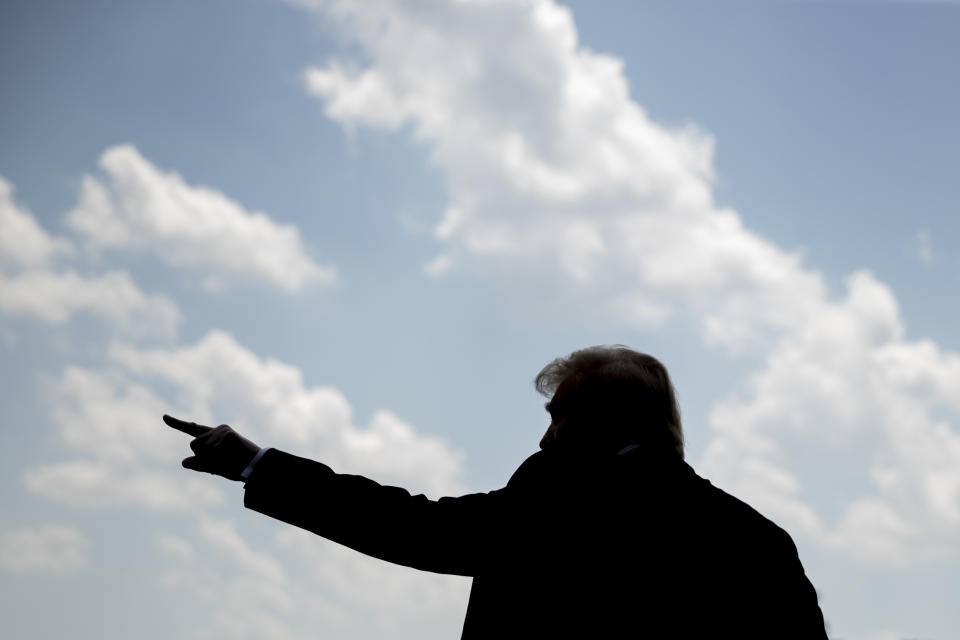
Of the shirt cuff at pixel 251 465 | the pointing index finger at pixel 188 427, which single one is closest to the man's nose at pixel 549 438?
the shirt cuff at pixel 251 465

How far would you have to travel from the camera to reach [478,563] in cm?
491

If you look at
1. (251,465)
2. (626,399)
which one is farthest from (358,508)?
(626,399)

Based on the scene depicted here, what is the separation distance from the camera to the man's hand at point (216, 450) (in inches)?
208

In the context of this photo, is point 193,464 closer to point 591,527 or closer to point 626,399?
point 591,527

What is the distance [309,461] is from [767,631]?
2.67m

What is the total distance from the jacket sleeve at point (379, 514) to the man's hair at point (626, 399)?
2.22ft

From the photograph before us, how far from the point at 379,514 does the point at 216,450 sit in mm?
1048

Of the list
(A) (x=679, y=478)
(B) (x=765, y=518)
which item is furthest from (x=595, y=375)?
(B) (x=765, y=518)

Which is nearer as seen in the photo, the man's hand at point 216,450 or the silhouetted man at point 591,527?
the silhouetted man at point 591,527

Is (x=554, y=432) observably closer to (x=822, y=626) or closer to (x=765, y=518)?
(x=765, y=518)

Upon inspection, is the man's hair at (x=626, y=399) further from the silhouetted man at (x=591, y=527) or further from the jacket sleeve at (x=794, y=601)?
the jacket sleeve at (x=794, y=601)

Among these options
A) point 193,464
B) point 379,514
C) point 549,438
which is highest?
point 549,438

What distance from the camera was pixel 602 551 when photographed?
15.3 feet

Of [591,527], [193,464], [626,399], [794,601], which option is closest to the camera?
[794,601]
